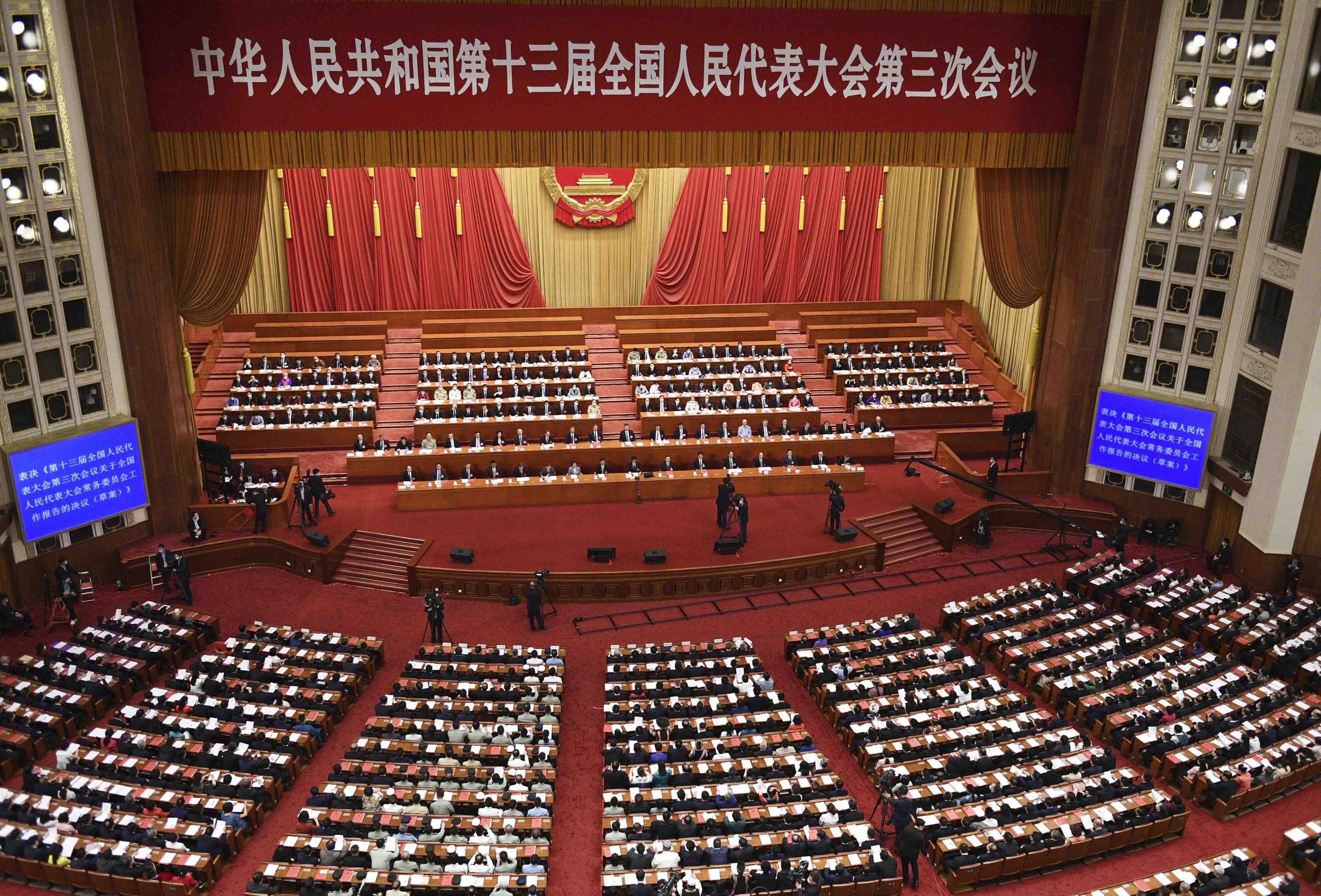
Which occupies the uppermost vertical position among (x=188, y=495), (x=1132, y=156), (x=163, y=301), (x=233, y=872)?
(x=1132, y=156)

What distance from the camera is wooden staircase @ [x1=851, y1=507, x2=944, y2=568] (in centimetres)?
2103

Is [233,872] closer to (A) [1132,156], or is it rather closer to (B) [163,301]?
(B) [163,301]

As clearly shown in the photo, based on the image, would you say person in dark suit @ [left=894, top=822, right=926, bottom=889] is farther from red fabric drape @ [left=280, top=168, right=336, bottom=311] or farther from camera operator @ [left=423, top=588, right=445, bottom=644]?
red fabric drape @ [left=280, top=168, right=336, bottom=311]

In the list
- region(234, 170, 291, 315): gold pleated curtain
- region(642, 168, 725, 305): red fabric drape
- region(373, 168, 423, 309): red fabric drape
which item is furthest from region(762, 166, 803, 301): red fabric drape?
region(234, 170, 291, 315): gold pleated curtain

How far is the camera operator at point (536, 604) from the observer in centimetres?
1811

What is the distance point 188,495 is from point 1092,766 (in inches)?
625

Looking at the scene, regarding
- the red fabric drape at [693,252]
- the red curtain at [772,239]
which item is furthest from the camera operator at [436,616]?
the red curtain at [772,239]

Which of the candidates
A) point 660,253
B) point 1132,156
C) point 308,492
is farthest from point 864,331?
→ point 308,492

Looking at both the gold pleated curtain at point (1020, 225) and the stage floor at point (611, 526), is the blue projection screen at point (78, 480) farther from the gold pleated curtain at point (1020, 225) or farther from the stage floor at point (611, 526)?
the gold pleated curtain at point (1020, 225)

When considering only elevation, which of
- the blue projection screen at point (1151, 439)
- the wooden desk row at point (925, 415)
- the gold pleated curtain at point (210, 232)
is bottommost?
the wooden desk row at point (925, 415)

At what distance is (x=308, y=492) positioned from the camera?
20609 mm

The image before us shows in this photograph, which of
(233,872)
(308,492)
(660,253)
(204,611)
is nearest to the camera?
(233,872)

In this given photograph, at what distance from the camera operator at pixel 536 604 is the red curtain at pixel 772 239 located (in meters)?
12.9

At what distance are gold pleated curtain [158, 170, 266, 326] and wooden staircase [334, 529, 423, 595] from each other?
5.04m
